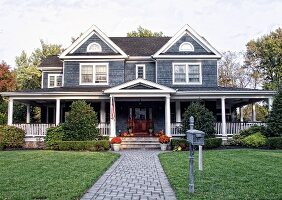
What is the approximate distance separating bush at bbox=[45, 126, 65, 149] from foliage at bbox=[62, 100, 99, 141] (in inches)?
12.6

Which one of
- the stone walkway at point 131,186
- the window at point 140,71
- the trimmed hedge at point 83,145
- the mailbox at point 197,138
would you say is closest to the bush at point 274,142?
the trimmed hedge at point 83,145

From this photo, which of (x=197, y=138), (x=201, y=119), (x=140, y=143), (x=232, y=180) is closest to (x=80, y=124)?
(x=140, y=143)

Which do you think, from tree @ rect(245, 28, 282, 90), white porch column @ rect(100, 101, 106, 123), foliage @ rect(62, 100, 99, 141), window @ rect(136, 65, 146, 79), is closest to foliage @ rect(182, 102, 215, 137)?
foliage @ rect(62, 100, 99, 141)

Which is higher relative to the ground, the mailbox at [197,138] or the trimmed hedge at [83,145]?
the mailbox at [197,138]

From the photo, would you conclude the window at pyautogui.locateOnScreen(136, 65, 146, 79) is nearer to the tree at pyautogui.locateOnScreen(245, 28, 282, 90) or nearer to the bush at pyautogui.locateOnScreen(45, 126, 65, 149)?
the bush at pyautogui.locateOnScreen(45, 126, 65, 149)

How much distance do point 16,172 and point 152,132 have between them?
14992 mm

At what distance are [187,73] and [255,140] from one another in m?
7.45

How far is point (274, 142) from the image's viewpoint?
1916 cm

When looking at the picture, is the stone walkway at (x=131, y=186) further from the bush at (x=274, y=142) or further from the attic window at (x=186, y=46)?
the attic window at (x=186, y=46)

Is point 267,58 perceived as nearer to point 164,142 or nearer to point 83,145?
point 164,142

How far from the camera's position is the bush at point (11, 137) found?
2000cm

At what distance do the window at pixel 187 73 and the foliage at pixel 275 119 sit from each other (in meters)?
5.88

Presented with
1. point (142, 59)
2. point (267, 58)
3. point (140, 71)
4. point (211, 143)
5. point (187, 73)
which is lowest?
point (211, 143)

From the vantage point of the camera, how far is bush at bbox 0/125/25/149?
65.6 feet
